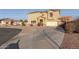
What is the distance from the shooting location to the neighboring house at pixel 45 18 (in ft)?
8.05

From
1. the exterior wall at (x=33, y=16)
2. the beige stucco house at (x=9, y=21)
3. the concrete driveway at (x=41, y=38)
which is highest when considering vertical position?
the exterior wall at (x=33, y=16)

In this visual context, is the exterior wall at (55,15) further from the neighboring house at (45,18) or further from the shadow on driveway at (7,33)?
the shadow on driveway at (7,33)

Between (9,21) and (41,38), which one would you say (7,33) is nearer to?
(9,21)

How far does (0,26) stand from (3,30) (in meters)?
0.07

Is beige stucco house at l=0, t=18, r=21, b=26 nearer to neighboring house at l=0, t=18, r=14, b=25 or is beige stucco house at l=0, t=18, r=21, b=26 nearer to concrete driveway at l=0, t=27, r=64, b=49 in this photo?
neighboring house at l=0, t=18, r=14, b=25

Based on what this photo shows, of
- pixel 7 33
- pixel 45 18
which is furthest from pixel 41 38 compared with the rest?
pixel 7 33

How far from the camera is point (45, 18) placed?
2465 millimetres

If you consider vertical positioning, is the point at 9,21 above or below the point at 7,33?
above

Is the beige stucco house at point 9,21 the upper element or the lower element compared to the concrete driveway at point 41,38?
upper

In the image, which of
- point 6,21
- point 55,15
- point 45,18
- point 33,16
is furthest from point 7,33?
point 55,15

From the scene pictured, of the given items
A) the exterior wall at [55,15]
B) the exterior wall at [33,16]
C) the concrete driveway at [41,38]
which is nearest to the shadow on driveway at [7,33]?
the concrete driveway at [41,38]

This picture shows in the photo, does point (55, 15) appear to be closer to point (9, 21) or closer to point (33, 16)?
point (33, 16)
